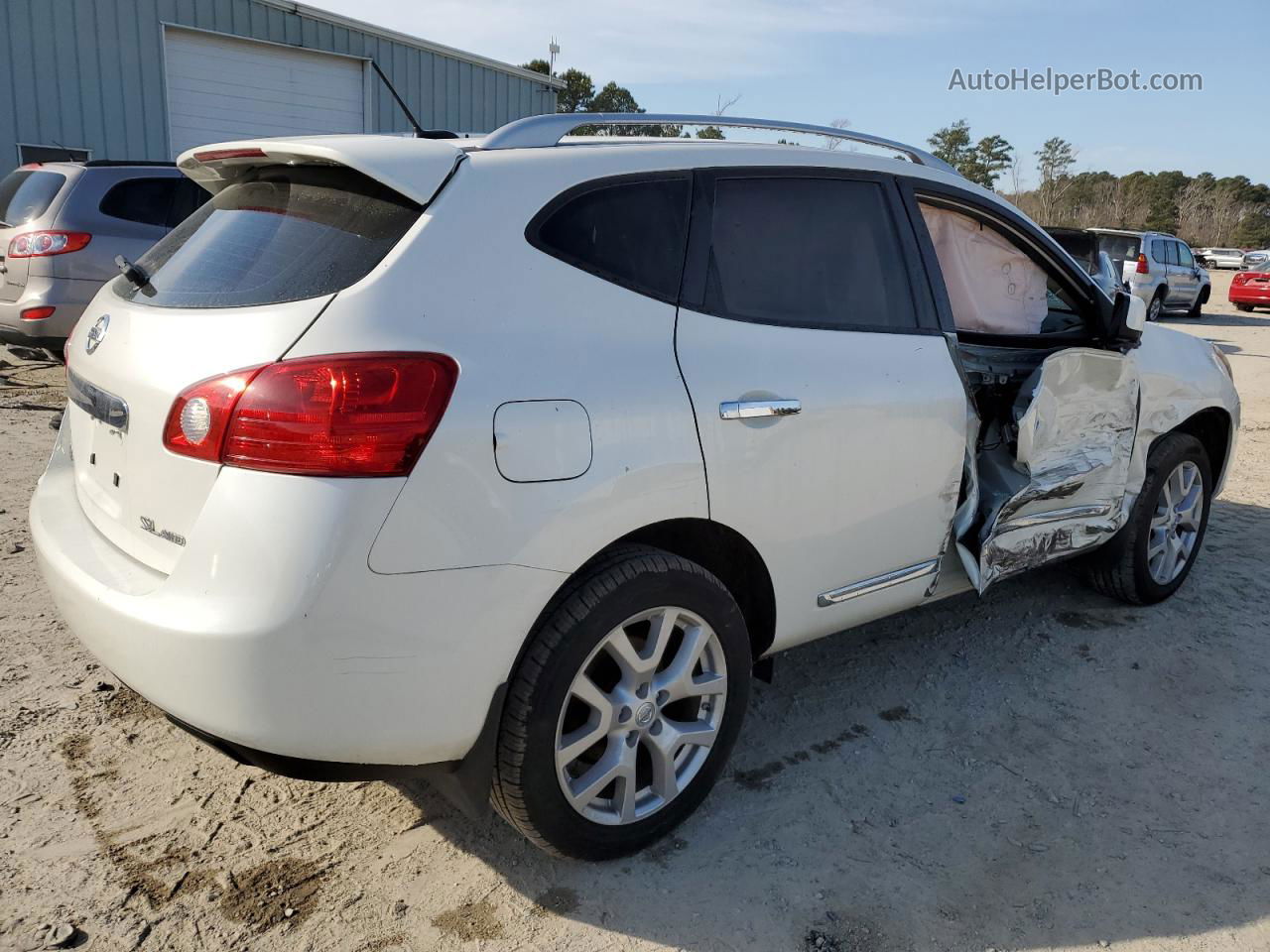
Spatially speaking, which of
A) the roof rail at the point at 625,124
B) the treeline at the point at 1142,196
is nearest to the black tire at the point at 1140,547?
the roof rail at the point at 625,124

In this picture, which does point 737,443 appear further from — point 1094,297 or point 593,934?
point 1094,297

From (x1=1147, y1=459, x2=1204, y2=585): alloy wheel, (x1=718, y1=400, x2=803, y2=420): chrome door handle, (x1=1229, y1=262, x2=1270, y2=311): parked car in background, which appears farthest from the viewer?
(x1=1229, y1=262, x2=1270, y2=311): parked car in background

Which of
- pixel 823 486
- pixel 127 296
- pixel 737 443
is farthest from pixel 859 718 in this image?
pixel 127 296

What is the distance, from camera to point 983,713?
3.51 meters

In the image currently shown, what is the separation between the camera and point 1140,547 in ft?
14.0

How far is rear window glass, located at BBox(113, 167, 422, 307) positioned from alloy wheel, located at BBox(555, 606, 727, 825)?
3.45 ft

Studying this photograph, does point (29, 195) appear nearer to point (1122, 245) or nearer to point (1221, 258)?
point (1122, 245)

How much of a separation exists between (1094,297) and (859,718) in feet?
6.28

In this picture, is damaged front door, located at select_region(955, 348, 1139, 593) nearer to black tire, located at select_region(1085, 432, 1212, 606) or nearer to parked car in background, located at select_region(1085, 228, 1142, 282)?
black tire, located at select_region(1085, 432, 1212, 606)

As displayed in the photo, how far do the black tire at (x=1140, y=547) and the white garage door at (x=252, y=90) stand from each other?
12990 mm

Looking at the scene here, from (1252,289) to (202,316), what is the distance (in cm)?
2591

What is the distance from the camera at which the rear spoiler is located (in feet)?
7.36

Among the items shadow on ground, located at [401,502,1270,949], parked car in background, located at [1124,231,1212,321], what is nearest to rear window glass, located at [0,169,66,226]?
shadow on ground, located at [401,502,1270,949]

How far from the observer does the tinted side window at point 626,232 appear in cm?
240
